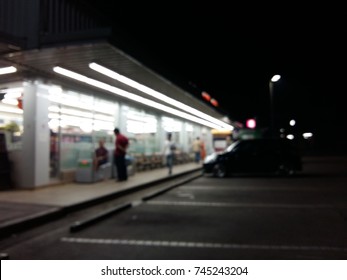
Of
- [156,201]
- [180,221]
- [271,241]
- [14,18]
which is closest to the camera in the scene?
[271,241]

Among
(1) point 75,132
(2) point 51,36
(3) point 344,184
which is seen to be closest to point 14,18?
(2) point 51,36

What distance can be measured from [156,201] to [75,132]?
478 centimetres

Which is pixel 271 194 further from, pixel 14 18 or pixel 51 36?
pixel 14 18

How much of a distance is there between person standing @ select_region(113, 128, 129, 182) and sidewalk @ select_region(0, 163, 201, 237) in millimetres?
441

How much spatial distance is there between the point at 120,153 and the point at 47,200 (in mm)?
4463

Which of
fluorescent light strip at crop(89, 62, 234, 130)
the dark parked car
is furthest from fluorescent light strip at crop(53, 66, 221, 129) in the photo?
the dark parked car

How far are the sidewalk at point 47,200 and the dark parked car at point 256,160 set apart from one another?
4.78 metres

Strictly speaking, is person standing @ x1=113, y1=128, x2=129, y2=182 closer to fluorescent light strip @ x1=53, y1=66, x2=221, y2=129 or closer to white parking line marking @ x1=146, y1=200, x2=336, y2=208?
fluorescent light strip @ x1=53, y1=66, x2=221, y2=129

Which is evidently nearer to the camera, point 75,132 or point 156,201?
point 156,201

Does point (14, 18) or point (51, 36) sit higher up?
point (14, 18)

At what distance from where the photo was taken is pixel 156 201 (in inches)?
408

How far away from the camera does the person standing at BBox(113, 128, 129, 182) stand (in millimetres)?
13422

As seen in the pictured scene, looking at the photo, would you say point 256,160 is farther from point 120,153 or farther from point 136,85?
point 136,85

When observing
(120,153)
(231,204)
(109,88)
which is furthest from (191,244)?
(109,88)
